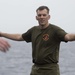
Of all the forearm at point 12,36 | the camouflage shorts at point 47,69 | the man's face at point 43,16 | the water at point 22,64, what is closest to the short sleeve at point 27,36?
the forearm at point 12,36

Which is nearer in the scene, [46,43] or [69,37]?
[69,37]

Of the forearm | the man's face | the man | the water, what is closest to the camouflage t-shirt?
the man

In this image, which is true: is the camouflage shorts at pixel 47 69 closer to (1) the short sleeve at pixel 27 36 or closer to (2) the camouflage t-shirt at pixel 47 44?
(2) the camouflage t-shirt at pixel 47 44

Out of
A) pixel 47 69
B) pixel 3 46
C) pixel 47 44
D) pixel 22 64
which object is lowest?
pixel 22 64

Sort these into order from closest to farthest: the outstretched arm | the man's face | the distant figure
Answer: the distant figure < the outstretched arm < the man's face

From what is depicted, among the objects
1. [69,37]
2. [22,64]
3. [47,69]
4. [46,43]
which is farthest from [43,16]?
[22,64]

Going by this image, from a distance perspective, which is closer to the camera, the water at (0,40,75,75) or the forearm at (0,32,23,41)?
the forearm at (0,32,23,41)

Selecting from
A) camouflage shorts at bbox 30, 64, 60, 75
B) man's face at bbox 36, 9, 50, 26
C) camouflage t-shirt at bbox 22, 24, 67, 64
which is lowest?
camouflage shorts at bbox 30, 64, 60, 75

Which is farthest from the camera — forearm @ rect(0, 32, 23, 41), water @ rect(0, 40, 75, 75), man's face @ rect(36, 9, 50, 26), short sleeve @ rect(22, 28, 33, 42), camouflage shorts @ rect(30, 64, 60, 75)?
water @ rect(0, 40, 75, 75)

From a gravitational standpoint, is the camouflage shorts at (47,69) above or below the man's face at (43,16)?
below

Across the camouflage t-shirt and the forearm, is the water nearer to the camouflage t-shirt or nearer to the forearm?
the forearm

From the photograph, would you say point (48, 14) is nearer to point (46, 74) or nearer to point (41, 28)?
point (41, 28)

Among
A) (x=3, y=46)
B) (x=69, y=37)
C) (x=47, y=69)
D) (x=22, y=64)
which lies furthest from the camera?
(x=22, y=64)

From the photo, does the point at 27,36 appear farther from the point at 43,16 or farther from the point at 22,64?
the point at 22,64
